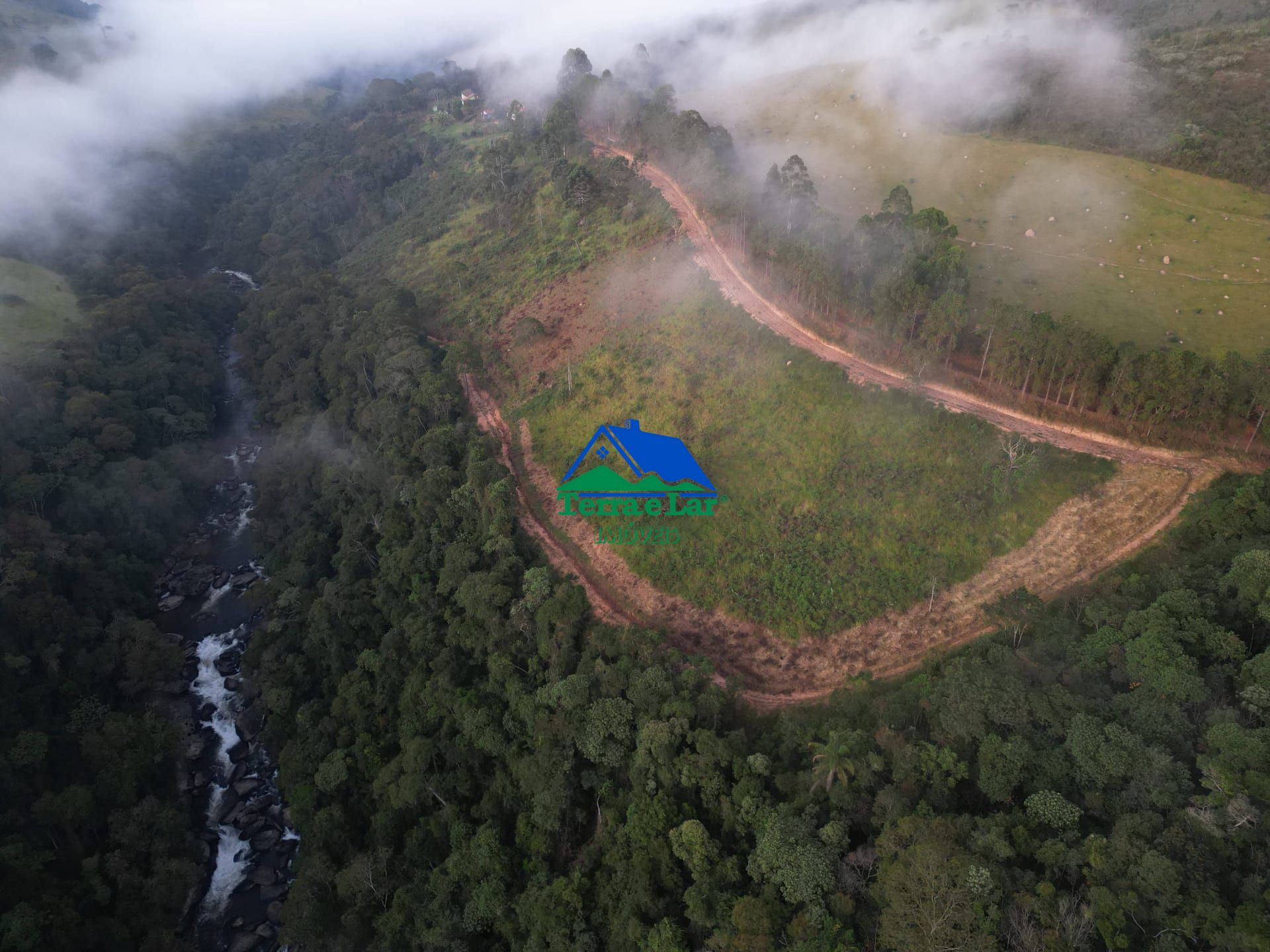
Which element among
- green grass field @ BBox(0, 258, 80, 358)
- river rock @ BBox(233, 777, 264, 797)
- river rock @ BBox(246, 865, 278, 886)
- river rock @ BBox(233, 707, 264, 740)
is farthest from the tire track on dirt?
green grass field @ BBox(0, 258, 80, 358)

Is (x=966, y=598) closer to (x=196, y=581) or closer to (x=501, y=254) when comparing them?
(x=196, y=581)

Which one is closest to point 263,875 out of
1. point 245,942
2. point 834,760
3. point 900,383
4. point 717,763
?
point 245,942

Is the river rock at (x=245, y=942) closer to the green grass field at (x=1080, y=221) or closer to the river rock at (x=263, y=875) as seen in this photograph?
the river rock at (x=263, y=875)

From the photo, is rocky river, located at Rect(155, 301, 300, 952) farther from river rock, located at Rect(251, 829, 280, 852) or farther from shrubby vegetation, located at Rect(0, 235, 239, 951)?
shrubby vegetation, located at Rect(0, 235, 239, 951)

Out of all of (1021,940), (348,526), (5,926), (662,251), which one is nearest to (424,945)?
(5,926)

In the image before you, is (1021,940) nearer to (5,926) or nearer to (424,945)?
(424,945)

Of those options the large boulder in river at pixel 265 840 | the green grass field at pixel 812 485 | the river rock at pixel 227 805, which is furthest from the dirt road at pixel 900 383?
the river rock at pixel 227 805
